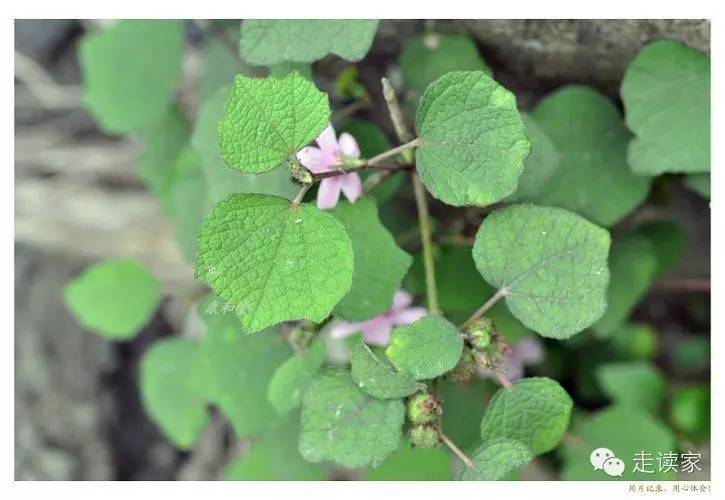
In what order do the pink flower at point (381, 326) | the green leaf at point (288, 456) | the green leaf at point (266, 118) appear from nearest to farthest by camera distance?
the green leaf at point (266, 118) → the pink flower at point (381, 326) → the green leaf at point (288, 456)

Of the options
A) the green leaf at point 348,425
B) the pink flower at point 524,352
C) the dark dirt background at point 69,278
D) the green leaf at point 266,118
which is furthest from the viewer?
the dark dirt background at point 69,278

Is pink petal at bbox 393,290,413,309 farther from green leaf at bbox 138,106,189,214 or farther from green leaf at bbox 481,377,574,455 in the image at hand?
green leaf at bbox 138,106,189,214

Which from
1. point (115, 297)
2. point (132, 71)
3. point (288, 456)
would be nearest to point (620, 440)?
point (288, 456)

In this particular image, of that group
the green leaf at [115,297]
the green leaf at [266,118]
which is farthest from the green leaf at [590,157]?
the green leaf at [115,297]

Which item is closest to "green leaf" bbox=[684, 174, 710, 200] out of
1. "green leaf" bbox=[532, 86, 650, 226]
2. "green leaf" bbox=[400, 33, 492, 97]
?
"green leaf" bbox=[532, 86, 650, 226]

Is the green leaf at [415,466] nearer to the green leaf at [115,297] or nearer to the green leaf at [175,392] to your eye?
the green leaf at [175,392]
